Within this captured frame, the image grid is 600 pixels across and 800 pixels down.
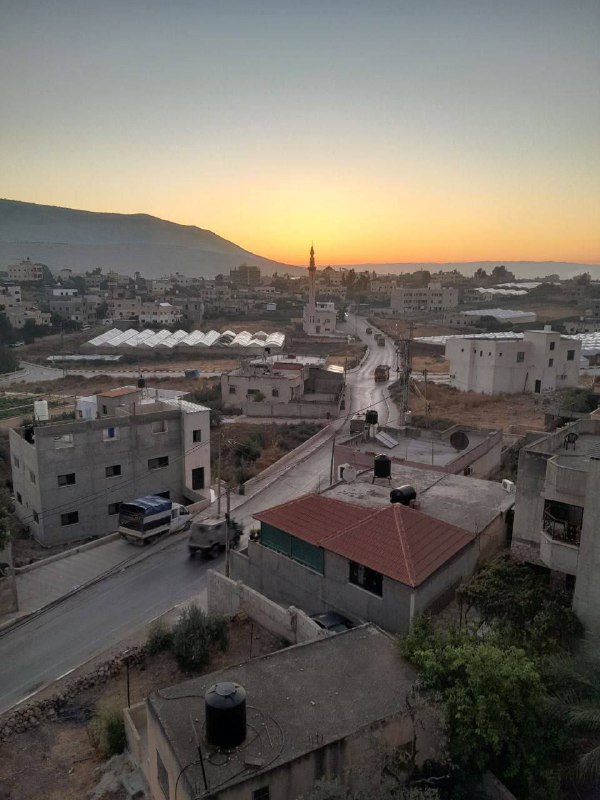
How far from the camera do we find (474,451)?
936 inches

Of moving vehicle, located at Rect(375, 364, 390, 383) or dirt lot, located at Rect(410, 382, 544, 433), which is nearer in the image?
dirt lot, located at Rect(410, 382, 544, 433)

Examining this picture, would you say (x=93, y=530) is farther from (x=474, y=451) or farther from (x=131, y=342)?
(x=131, y=342)

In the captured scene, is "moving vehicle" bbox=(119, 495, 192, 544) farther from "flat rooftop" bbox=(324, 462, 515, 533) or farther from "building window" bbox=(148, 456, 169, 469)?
"flat rooftop" bbox=(324, 462, 515, 533)

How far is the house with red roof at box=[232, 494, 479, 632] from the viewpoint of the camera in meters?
12.0

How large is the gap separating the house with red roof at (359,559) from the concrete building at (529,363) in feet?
115

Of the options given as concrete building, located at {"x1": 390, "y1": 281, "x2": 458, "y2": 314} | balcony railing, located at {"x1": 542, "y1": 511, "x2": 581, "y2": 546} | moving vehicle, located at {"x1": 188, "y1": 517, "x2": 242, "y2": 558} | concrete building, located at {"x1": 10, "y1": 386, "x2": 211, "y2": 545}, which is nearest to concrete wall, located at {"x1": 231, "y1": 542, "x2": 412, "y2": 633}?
balcony railing, located at {"x1": 542, "y1": 511, "x2": 581, "y2": 546}

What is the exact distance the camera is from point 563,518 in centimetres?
1159

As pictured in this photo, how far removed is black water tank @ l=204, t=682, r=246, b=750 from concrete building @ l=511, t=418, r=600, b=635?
6758mm

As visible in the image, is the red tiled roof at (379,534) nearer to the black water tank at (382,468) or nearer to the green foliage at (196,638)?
the green foliage at (196,638)

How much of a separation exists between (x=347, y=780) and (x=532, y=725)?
275cm

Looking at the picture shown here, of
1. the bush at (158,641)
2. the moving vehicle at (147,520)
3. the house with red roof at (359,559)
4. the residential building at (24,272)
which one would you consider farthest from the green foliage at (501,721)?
the residential building at (24,272)

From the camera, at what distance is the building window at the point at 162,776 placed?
25.4ft

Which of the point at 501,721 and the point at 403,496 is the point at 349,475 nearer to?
the point at 403,496

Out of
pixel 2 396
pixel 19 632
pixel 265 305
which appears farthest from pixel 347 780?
pixel 265 305
